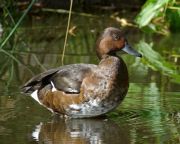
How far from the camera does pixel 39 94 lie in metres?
7.61

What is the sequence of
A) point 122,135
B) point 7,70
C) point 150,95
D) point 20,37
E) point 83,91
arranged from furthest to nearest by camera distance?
point 20,37, point 7,70, point 150,95, point 83,91, point 122,135

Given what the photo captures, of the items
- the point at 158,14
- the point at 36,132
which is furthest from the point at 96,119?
the point at 158,14

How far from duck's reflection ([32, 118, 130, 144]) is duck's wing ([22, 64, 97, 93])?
1.06 ft

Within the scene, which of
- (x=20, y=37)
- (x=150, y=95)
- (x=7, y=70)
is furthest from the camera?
(x=20, y=37)

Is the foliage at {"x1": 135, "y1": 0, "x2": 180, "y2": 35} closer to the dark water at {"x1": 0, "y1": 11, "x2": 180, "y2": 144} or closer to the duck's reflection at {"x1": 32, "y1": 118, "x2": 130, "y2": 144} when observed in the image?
the dark water at {"x1": 0, "y1": 11, "x2": 180, "y2": 144}

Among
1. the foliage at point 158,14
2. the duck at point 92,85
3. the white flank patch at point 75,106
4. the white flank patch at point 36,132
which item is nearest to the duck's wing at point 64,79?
the duck at point 92,85

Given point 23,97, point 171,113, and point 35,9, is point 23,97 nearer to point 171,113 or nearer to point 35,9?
point 171,113

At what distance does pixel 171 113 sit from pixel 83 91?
0.90 meters

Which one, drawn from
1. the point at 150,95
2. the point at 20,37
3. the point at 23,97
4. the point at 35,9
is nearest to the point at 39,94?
the point at 23,97

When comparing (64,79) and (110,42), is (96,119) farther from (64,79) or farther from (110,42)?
(110,42)

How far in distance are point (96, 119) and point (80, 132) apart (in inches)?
21.8

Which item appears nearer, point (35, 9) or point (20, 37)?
point (20, 37)

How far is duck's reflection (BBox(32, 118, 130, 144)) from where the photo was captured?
6.50 meters

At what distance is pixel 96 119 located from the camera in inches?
288
